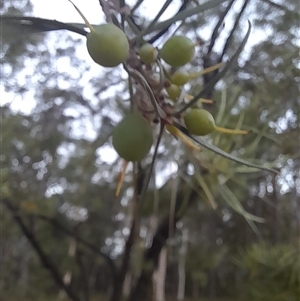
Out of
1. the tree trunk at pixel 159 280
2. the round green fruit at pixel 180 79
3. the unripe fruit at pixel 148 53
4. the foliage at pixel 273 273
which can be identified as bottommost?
the tree trunk at pixel 159 280

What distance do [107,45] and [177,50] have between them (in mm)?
23

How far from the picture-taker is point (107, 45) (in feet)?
0.25

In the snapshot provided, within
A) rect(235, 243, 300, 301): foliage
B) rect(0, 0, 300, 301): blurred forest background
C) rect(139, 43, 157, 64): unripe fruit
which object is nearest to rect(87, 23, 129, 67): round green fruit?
rect(139, 43, 157, 64): unripe fruit

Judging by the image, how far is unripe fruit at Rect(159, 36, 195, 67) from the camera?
9 cm

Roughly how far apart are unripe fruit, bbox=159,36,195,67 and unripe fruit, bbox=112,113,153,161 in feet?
0.05

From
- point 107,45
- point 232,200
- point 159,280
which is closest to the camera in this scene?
point 107,45

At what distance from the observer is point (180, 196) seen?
369mm

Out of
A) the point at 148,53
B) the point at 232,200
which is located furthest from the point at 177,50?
the point at 232,200

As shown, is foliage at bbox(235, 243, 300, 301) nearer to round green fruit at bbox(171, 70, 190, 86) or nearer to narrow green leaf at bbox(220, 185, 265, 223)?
narrow green leaf at bbox(220, 185, 265, 223)

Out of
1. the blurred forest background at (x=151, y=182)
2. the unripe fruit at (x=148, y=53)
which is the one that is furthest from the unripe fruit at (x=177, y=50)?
the blurred forest background at (x=151, y=182)

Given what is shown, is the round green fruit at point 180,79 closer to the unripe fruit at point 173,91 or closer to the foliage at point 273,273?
the unripe fruit at point 173,91

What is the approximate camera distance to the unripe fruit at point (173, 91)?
106mm

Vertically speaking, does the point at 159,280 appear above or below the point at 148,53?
below

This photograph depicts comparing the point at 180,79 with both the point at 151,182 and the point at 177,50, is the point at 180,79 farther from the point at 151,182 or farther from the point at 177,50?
the point at 151,182
